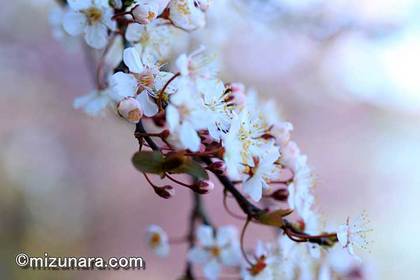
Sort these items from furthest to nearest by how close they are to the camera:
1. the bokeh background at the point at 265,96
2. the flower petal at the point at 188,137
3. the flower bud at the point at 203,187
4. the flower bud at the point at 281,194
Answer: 1. the bokeh background at the point at 265,96
2. the flower bud at the point at 281,194
3. the flower bud at the point at 203,187
4. the flower petal at the point at 188,137

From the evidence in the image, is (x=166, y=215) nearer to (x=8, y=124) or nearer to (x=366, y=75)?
(x=8, y=124)

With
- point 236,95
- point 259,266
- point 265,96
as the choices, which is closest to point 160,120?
point 236,95

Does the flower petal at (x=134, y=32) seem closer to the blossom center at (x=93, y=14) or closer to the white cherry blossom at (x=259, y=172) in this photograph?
the blossom center at (x=93, y=14)

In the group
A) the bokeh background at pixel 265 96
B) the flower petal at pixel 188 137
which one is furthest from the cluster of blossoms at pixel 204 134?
the bokeh background at pixel 265 96

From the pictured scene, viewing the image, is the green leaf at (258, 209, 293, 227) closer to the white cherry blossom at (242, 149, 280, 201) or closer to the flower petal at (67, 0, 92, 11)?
the white cherry blossom at (242, 149, 280, 201)

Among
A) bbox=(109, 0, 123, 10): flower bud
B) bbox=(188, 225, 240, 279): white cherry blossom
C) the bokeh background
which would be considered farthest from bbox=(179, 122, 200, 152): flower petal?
the bokeh background

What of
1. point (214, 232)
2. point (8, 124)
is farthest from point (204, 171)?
point (8, 124)

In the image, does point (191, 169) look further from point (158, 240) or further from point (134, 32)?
point (158, 240)
